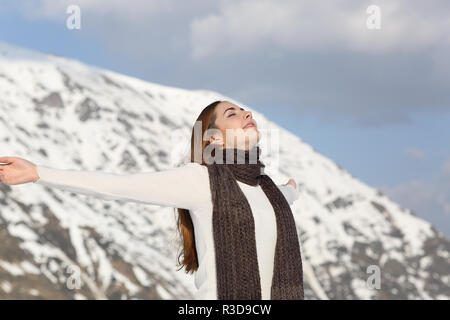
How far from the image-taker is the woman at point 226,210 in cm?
420

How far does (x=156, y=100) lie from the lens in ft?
249

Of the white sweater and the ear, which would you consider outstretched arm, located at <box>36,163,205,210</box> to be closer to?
the white sweater

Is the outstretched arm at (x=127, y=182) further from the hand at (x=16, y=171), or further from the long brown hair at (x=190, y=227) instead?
the long brown hair at (x=190, y=227)

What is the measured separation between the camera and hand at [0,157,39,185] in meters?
3.92

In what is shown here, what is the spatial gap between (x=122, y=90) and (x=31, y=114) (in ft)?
45.6

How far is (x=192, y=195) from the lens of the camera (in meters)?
4.35

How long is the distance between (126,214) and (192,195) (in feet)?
174

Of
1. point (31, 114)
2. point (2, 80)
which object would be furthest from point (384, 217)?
point (2, 80)

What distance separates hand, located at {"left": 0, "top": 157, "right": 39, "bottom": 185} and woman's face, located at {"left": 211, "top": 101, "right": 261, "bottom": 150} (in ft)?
4.23

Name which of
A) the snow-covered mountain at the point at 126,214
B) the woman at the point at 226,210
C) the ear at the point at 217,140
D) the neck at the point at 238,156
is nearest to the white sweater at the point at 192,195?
the woman at the point at 226,210

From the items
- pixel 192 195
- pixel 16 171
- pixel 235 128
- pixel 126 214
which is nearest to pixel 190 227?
pixel 192 195

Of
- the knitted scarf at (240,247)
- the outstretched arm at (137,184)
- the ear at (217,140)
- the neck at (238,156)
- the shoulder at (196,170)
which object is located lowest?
the knitted scarf at (240,247)

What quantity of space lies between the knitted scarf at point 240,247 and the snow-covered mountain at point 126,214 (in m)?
40.0
